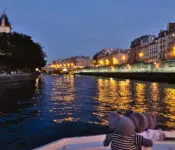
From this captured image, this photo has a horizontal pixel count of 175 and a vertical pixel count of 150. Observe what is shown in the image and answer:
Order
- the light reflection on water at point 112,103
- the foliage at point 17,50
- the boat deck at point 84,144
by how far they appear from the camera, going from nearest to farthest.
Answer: the boat deck at point 84,144, the light reflection on water at point 112,103, the foliage at point 17,50

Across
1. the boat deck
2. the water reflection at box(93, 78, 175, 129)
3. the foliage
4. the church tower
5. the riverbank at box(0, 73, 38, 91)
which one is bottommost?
the water reflection at box(93, 78, 175, 129)

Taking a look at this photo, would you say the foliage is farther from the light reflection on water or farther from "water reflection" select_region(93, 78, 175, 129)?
"water reflection" select_region(93, 78, 175, 129)

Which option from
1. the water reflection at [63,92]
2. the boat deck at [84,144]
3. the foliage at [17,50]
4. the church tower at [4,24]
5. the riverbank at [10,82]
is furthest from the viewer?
the church tower at [4,24]

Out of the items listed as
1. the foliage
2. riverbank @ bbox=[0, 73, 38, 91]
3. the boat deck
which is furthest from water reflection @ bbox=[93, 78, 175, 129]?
the foliage

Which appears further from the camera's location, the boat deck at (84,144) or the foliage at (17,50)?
the foliage at (17,50)

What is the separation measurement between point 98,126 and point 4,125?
216 inches

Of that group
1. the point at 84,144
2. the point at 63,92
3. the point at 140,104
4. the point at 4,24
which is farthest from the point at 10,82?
the point at 4,24

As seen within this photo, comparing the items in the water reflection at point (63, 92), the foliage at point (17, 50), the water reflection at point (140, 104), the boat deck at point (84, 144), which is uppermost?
the foliage at point (17, 50)

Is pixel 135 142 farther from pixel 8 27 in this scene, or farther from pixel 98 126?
pixel 8 27

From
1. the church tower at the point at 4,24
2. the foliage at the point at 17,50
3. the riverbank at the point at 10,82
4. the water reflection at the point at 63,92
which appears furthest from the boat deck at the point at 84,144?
the church tower at the point at 4,24

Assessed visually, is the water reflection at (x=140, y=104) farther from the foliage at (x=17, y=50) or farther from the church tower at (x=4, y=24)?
the church tower at (x=4, y=24)

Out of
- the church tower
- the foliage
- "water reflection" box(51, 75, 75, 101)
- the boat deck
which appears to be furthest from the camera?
the church tower

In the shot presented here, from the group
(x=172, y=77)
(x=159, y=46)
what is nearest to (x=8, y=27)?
(x=159, y=46)

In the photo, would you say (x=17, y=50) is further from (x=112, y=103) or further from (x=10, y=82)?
(x=112, y=103)
